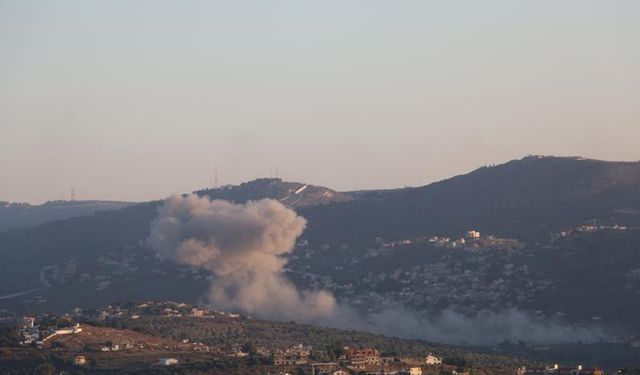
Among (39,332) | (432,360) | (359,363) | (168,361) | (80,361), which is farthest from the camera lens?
(39,332)

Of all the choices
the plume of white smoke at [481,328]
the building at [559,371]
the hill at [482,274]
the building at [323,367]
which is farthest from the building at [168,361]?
the hill at [482,274]

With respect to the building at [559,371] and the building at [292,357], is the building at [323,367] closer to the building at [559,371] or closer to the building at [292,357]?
the building at [292,357]

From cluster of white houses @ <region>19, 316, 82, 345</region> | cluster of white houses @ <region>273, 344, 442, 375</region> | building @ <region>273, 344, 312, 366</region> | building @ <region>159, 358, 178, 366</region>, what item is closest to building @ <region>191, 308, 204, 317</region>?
cluster of white houses @ <region>19, 316, 82, 345</region>

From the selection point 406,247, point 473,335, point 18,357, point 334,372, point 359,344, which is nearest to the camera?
point 334,372

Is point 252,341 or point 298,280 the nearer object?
point 252,341

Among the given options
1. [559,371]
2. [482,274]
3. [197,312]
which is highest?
[482,274]

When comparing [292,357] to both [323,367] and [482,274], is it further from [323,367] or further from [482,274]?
[482,274]

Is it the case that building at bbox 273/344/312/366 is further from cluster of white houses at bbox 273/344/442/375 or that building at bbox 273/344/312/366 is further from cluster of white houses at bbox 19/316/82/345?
cluster of white houses at bbox 19/316/82/345

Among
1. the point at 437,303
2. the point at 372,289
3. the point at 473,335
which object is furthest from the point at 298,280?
the point at 473,335

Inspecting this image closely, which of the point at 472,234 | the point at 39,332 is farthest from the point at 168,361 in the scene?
the point at 472,234

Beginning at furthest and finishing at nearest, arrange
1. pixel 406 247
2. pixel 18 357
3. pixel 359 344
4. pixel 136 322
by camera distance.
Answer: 1. pixel 406 247
2. pixel 136 322
3. pixel 359 344
4. pixel 18 357

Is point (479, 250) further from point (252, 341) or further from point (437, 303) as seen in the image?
point (252, 341)
